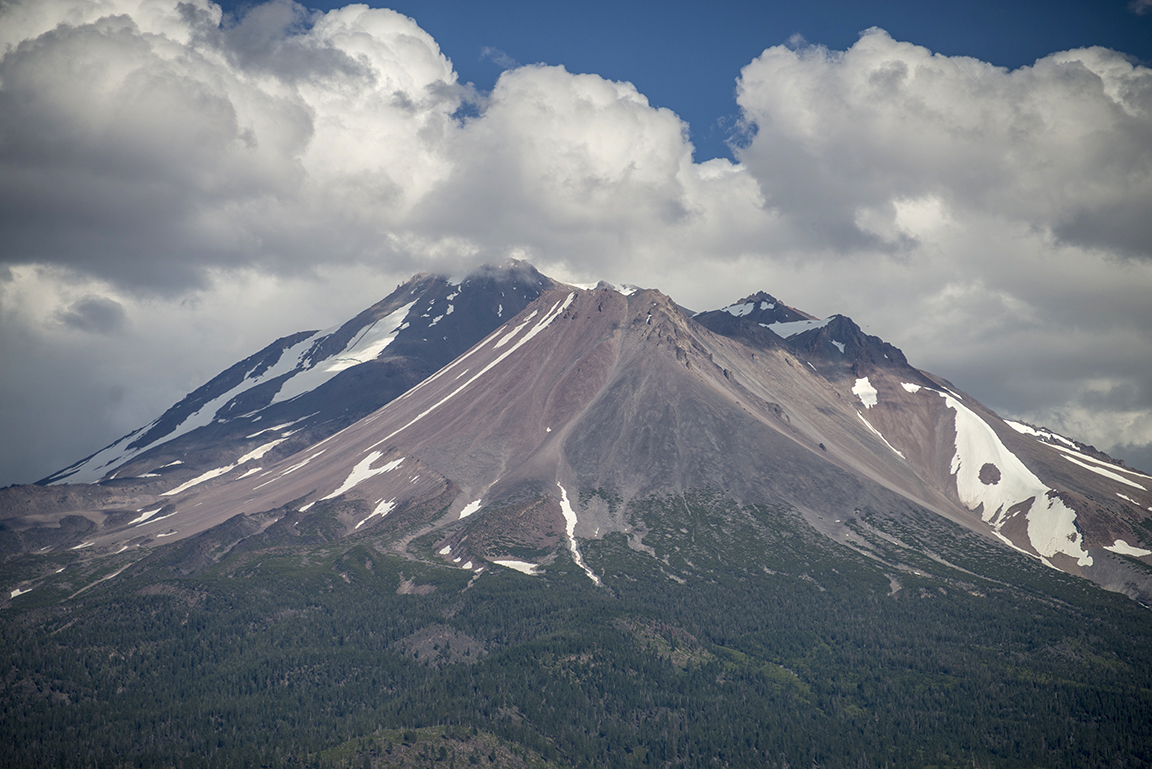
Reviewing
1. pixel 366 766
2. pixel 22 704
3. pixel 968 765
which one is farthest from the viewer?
pixel 22 704

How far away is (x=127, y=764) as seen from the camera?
166 metres

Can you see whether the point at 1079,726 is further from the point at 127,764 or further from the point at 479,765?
the point at 127,764

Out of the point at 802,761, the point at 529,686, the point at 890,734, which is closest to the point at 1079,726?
the point at 890,734

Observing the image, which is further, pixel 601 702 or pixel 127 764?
pixel 601 702

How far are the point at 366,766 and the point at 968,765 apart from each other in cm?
10262

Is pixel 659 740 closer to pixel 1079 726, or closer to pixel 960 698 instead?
pixel 960 698

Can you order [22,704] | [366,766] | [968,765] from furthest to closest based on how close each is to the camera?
[22,704] < [968,765] < [366,766]

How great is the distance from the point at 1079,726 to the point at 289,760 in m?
141

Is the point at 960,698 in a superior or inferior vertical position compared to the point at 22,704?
superior

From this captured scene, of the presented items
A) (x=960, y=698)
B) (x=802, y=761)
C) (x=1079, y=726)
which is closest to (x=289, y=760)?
(x=802, y=761)

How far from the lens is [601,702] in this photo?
198 metres

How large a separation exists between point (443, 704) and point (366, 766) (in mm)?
27207

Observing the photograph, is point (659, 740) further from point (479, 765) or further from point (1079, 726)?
point (1079, 726)

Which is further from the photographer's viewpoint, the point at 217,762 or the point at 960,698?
the point at 960,698
